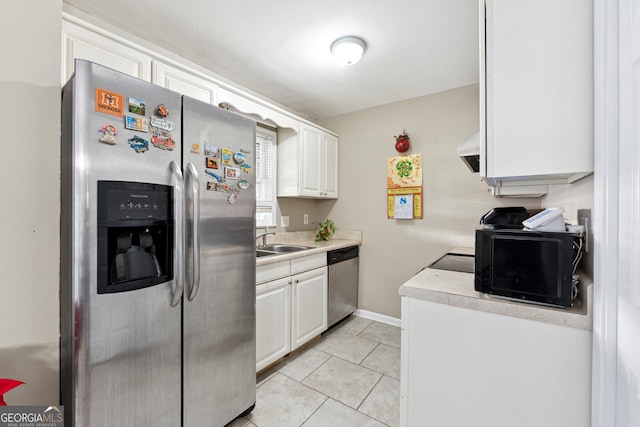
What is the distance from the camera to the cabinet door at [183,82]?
1.72 m

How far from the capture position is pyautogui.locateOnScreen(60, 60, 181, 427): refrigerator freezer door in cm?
102

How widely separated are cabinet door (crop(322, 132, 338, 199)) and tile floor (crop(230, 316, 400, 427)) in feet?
5.36

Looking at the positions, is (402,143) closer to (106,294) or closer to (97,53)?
(97,53)

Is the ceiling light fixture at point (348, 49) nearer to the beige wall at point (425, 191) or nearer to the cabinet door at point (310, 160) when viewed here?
the cabinet door at point (310, 160)

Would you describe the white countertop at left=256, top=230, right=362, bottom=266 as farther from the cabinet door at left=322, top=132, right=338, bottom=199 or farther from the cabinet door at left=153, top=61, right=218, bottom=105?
the cabinet door at left=153, top=61, right=218, bottom=105

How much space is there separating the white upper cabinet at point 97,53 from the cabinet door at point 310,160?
157 centimetres

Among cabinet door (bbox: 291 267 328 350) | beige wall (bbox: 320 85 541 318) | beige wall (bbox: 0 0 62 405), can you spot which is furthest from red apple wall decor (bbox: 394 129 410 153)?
beige wall (bbox: 0 0 62 405)

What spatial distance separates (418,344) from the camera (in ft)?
3.78

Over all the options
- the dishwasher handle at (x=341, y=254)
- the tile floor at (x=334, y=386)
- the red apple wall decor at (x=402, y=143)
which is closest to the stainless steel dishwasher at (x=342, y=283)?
the dishwasher handle at (x=341, y=254)

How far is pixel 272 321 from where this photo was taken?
6.91 ft

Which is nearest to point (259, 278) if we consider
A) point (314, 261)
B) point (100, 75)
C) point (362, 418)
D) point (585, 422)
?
point (314, 261)

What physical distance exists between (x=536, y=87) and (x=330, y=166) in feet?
8.09

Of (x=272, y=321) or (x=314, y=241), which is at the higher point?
(x=314, y=241)

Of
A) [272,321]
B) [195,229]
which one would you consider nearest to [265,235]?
[272,321]
